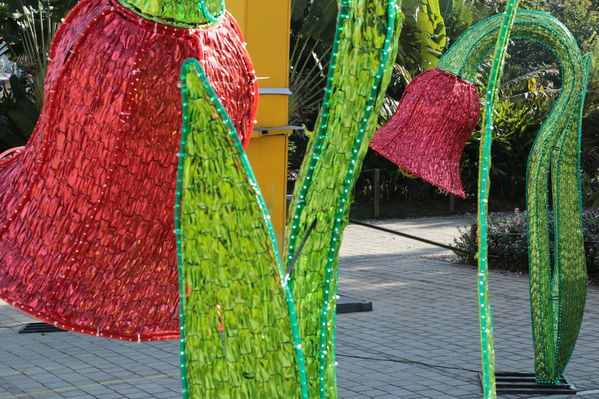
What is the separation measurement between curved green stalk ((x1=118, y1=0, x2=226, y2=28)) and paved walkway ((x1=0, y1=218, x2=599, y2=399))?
373 centimetres

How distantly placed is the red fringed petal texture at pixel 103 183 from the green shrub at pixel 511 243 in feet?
29.2

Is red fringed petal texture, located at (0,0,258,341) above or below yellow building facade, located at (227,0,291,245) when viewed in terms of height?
below

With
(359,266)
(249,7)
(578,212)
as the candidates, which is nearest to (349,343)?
(578,212)

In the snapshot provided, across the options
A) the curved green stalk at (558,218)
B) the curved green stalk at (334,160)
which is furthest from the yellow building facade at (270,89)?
the curved green stalk at (334,160)

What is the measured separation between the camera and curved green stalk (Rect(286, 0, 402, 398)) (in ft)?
8.71

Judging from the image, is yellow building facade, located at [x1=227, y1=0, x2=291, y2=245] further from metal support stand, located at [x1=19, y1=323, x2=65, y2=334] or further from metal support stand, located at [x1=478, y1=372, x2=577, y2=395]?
metal support stand, located at [x1=478, y1=372, x2=577, y2=395]

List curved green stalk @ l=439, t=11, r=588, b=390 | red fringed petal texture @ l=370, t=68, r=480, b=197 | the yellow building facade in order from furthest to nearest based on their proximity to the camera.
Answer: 1. the yellow building facade
2. curved green stalk @ l=439, t=11, r=588, b=390
3. red fringed petal texture @ l=370, t=68, r=480, b=197

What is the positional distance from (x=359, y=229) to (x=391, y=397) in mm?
9449

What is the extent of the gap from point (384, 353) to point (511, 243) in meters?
4.94

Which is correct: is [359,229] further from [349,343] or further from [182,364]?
[182,364]

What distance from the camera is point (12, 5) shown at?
12.4 meters

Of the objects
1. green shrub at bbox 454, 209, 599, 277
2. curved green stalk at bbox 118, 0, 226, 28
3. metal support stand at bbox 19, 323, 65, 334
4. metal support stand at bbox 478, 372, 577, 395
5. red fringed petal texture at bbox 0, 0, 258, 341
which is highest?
curved green stalk at bbox 118, 0, 226, 28

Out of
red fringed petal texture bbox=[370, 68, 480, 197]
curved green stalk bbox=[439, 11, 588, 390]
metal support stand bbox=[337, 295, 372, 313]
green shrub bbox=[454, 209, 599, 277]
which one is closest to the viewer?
red fringed petal texture bbox=[370, 68, 480, 197]

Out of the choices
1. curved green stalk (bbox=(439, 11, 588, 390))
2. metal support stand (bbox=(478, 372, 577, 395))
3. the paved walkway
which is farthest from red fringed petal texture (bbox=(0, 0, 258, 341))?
metal support stand (bbox=(478, 372, 577, 395))
